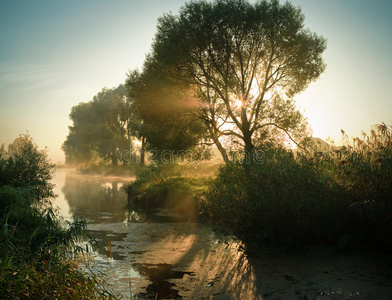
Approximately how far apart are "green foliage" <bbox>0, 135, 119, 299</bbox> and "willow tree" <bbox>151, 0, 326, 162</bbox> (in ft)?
30.7

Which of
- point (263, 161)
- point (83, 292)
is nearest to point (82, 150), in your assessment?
point (263, 161)

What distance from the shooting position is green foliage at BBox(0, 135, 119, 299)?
16.9ft

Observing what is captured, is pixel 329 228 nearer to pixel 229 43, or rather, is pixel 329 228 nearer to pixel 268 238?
pixel 268 238

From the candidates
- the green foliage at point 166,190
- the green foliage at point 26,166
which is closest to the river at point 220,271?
the green foliage at point 166,190

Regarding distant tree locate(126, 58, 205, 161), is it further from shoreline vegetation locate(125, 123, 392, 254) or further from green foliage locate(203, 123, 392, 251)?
green foliage locate(203, 123, 392, 251)

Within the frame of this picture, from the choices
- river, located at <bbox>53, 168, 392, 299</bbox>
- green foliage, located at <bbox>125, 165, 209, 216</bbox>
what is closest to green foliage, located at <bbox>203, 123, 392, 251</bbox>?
river, located at <bbox>53, 168, 392, 299</bbox>

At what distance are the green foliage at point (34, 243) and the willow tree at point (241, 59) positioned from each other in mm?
9371

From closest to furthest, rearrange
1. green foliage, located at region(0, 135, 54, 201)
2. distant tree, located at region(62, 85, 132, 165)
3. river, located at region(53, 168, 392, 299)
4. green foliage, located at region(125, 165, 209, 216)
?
river, located at region(53, 168, 392, 299) < green foliage, located at region(0, 135, 54, 201) < green foliage, located at region(125, 165, 209, 216) < distant tree, located at region(62, 85, 132, 165)

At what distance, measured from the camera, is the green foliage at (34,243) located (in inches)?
203

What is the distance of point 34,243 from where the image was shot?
7.96 m

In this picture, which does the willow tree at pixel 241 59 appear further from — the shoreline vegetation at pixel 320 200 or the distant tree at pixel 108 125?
the distant tree at pixel 108 125

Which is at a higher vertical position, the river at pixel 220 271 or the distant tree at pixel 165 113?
the distant tree at pixel 165 113

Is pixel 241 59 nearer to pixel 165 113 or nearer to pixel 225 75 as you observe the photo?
pixel 225 75

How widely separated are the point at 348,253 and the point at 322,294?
236 cm
